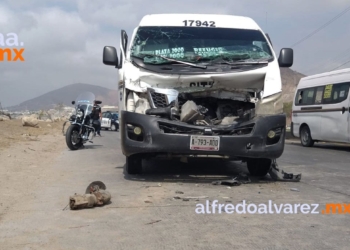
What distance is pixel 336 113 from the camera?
14.1m

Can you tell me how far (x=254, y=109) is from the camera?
272 inches

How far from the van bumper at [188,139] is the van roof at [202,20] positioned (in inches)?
81.9

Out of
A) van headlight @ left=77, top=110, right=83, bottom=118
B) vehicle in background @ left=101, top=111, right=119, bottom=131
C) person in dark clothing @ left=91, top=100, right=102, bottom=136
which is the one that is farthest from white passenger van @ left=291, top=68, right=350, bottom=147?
vehicle in background @ left=101, top=111, right=119, bottom=131

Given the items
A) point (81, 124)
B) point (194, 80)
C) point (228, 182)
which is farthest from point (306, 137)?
point (228, 182)

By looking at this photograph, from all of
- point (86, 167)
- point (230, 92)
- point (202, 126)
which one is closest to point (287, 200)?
point (202, 126)

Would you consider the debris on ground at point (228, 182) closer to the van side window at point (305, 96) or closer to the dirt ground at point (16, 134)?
the dirt ground at point (16, 134)

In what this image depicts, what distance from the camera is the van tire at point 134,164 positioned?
7.22 metres

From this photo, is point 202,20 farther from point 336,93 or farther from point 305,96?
point 305,96

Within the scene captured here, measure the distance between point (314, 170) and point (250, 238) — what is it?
5.12m

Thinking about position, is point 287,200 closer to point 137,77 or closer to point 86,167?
point 137,77

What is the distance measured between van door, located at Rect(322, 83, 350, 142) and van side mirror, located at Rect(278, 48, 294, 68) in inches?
241

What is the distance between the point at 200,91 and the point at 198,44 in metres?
0.98

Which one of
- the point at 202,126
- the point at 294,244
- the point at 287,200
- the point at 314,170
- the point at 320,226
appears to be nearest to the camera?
the point at 294,244

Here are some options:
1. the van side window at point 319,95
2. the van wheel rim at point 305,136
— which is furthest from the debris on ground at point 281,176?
the van wheel rim at point 305,136
